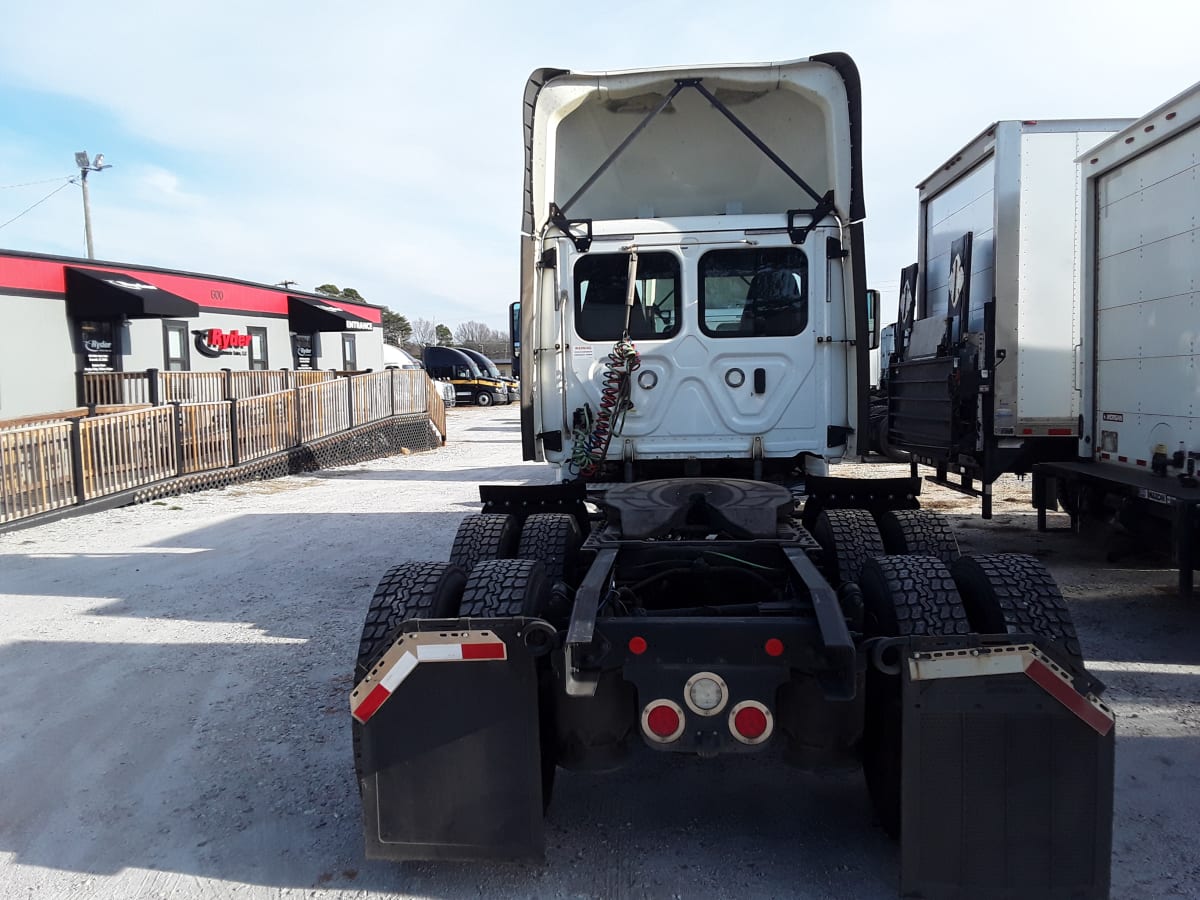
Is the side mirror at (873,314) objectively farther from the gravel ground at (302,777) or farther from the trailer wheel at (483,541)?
the trailer wheel at (483,541)

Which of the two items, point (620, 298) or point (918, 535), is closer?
point (918, 535)

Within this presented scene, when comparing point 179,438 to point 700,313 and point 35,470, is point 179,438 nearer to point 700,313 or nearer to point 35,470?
point 35,470

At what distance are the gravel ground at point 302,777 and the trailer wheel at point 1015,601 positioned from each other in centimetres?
88

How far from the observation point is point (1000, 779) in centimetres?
267

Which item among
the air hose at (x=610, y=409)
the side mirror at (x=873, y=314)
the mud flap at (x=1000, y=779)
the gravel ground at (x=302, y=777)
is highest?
the side mirror at (x=873, y=314)

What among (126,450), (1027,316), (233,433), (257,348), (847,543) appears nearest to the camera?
(847,543)

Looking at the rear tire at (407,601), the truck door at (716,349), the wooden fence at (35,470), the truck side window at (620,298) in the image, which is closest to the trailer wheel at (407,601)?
the rear tire at (407,601)

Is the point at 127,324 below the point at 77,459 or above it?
above

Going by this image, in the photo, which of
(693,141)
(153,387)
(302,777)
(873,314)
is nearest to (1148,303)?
(873,314)

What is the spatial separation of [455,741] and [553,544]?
1.86 meters

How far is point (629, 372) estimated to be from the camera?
18.2 feet

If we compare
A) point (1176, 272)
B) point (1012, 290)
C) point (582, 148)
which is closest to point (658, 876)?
point (582, 148)

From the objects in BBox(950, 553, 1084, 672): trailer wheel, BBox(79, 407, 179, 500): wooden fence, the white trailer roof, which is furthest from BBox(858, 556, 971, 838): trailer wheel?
BBox(79, 407, 179, 500): wooden fence

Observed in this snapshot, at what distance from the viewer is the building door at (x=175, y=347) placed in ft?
65.3
